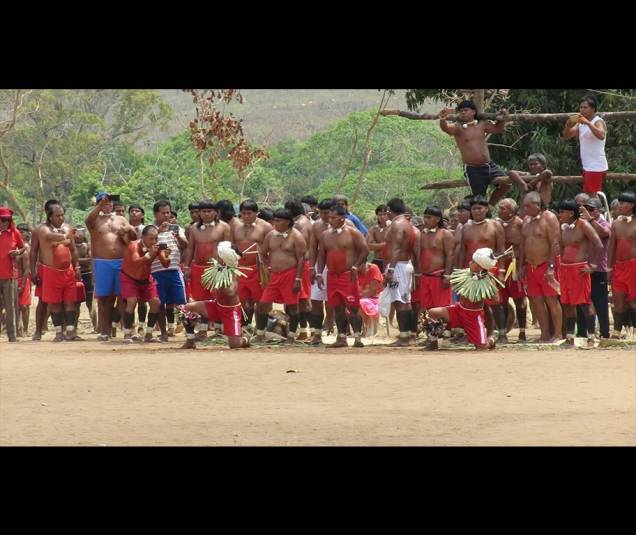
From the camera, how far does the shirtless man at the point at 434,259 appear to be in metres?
15.1

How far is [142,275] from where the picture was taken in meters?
15.5

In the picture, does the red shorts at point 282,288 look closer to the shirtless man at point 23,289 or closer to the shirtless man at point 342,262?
the shirtless man at point 342,262

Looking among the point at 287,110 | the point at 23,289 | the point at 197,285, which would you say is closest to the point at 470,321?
the point at 197,285

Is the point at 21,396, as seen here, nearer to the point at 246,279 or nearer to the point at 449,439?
the point at 449,439

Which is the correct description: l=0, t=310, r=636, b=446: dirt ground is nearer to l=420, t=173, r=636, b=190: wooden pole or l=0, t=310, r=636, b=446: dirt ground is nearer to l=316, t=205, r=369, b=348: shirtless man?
l=316, t=205, r=369, b=348: shirtless man

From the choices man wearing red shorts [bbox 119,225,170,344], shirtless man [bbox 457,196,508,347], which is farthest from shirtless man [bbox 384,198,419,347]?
man wearing red shorts [bbox 119,225,170,344]

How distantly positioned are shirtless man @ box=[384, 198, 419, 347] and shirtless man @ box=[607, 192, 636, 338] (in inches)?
91.5

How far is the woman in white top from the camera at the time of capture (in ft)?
50.2

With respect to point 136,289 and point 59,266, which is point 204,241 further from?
point 59,266

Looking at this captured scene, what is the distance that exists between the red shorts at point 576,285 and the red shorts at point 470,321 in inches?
42.9

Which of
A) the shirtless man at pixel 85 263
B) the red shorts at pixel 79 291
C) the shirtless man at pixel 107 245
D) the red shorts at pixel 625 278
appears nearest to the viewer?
the red shorts at pixel 625 278

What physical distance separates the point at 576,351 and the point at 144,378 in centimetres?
479

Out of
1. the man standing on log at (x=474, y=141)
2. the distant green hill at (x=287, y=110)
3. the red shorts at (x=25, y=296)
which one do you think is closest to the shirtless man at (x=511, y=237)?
the man standing on log at (x=474, y=141)

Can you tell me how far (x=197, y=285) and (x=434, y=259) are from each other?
3.02m
